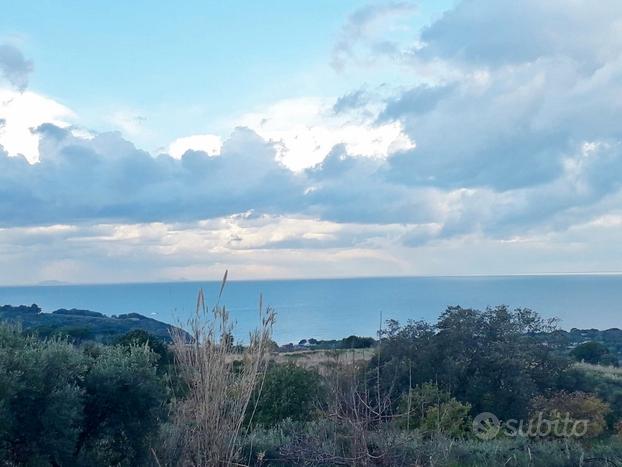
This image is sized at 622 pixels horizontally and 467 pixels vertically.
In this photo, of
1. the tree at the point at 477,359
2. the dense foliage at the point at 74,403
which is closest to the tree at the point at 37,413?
the dense foliage at the point at 74,403

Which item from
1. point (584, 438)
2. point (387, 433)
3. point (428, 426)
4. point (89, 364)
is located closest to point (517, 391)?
point (584, 438)

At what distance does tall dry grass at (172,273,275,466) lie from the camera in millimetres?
5051

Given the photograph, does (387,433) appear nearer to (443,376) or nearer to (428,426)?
(428,426)

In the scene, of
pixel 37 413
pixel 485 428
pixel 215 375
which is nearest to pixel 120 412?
pixel 37 413

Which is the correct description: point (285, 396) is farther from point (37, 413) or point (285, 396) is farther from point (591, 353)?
point (591, 353)

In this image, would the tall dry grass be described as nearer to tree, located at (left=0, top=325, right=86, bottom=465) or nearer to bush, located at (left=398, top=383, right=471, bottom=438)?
tree, located at (left=0, top=325, right=86, bottom=465)

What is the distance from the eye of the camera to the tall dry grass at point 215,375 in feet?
16.6

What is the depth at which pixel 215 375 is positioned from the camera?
505 cm

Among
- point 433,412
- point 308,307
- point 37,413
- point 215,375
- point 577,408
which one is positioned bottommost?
point 577,408

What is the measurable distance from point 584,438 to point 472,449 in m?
5.77

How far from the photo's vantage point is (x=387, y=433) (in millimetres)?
5688

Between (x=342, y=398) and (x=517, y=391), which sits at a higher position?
(x=342, y=398)

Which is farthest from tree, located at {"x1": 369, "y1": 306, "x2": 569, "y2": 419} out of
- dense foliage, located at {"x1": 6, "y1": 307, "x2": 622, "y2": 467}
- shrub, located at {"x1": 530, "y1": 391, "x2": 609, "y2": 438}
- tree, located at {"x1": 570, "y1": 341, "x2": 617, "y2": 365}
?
tree, located at {"x1": 570, "y1": 341, "x2": 617, "y2": 365}

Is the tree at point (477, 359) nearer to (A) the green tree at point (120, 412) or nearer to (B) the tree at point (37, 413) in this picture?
(A) the green tree at point (120, 412)
